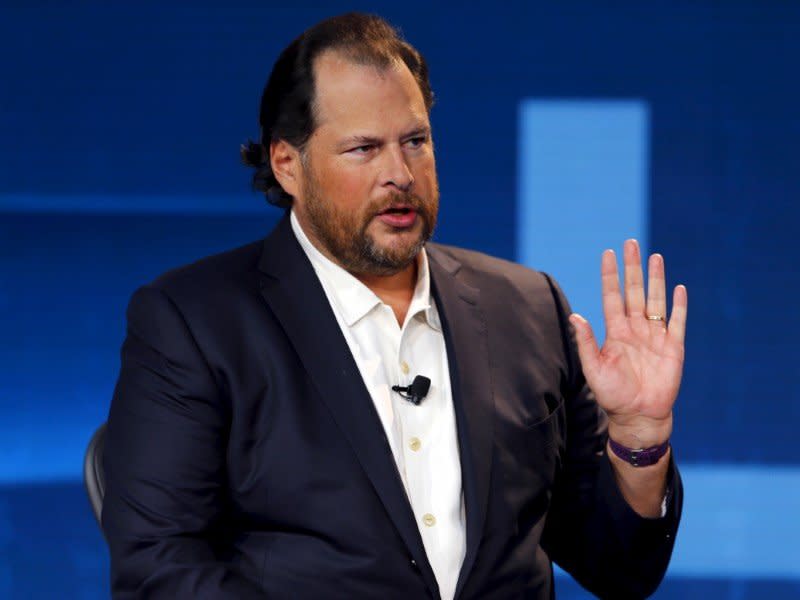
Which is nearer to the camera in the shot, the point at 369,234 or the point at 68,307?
the point at 369,234

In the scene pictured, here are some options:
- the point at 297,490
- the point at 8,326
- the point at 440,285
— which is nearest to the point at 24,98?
the point at 8,326

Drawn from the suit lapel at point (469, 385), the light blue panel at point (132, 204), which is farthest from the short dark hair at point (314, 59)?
the light blue panel at point (132, 204)

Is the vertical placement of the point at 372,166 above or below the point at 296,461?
above

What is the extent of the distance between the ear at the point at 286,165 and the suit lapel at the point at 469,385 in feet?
0.94

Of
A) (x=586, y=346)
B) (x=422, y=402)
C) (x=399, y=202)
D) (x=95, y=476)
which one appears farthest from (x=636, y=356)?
(x=95, y=476)

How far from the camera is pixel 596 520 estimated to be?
2166 millimetres

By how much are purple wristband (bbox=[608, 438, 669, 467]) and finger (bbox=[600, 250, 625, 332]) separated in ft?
0.69

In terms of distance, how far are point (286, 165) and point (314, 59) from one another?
21 cm

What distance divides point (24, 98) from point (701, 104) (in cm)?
173

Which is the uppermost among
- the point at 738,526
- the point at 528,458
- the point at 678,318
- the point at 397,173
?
the point at 397,173

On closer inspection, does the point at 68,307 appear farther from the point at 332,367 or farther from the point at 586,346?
the point at 586,346

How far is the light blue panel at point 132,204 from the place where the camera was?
3164 millimetres

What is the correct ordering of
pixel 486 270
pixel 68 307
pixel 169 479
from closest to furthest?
pixel 169 479
pixel 486 270
pixel 68 307

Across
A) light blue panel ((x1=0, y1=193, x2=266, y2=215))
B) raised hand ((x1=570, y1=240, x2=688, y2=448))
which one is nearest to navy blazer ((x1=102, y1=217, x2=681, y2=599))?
raised hand ((x1=570, y1=240, x2=688, y2=448))
